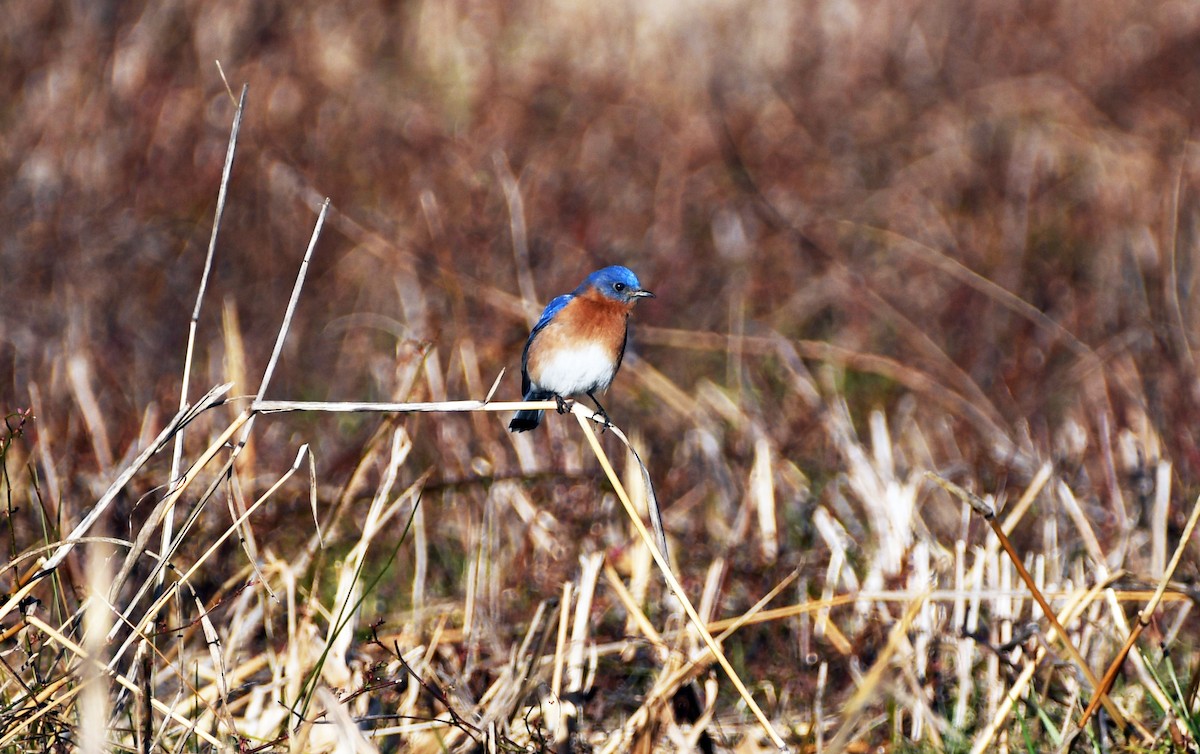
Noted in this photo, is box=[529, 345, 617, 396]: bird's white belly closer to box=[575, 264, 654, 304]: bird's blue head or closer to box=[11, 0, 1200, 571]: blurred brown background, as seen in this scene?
box=[575, 264, 654, 304]: bird's blue head

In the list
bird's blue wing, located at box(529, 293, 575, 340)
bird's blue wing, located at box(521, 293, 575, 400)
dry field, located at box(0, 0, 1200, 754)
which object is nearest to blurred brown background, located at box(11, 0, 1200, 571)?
dry field, located at box(0, 0, 1200, 754)

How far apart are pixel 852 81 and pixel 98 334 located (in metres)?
6.00

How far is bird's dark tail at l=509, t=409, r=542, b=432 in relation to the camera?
14.5 ft

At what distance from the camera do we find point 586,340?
452 cm

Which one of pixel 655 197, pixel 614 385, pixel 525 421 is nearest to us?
pixel 525 421

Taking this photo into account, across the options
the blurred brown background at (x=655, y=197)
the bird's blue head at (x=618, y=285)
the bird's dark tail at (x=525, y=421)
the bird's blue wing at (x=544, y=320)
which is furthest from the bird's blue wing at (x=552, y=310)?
the blurred brown background at (x=655, y=197)

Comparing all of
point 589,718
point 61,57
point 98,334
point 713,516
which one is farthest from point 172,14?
point 589,718

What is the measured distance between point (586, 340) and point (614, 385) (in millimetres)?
2206

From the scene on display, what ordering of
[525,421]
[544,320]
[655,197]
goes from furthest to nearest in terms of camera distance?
[655,197]
[544,320]
[525,421]

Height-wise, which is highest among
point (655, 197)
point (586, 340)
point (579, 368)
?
point (655, 197)

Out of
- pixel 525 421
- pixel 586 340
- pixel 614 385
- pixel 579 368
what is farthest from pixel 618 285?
pixel 614 385

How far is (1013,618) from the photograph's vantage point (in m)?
3.95

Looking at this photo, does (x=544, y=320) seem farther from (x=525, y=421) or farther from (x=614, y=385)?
(x=614, y=385)

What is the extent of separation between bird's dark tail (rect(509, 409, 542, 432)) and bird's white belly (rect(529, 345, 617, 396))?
0.52 ft
